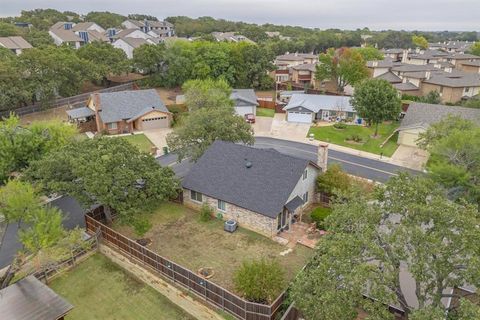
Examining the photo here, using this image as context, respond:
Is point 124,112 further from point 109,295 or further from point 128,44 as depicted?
point 128,44

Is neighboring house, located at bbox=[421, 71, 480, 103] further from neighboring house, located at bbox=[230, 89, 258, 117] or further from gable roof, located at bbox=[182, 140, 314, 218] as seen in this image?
gable roof, located at bbox=[182, 140, 314, 218]

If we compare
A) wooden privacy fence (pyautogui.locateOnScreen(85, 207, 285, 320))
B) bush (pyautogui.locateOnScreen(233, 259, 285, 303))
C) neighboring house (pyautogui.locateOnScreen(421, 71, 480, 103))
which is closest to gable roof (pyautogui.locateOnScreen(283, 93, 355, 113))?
neighboring house (pyautogui.locateOnScreen(421, 71, 480, 103))

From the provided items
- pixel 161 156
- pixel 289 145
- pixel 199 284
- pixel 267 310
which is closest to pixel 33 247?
pixel 199 284

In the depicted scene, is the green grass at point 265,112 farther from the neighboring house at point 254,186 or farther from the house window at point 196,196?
the house window at point 196,196

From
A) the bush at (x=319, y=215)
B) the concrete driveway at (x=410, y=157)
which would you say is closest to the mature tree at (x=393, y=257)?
the bush at (x=319, y=215)

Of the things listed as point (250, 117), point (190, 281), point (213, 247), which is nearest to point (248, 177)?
point (213, 247)

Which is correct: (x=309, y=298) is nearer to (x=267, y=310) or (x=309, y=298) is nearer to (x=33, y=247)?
(x=267, y=310)

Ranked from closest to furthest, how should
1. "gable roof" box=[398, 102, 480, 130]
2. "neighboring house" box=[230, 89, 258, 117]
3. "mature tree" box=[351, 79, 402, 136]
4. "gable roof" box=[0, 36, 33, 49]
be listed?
"gable roof" box=[398, 102, 480, 130] → "mature tree" box=[351, 79, 402, 136] → "neighboring house" box=[230, 89, 258, 117] → "gable roof" box=[0, 36, 33, 49]
